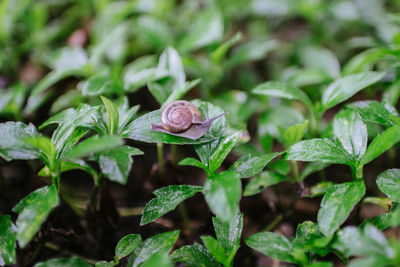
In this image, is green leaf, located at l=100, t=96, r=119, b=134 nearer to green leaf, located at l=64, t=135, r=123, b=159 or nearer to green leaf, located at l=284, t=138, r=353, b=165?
green leaf, located at l=64, t=135, r=123, b=159

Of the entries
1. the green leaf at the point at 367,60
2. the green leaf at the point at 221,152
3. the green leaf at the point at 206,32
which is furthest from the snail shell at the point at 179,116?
the green leaf at the point at 367,60

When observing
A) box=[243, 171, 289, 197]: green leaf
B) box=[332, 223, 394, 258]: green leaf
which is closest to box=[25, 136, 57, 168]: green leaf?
box=[243, 171, 289, 197]: green leaf

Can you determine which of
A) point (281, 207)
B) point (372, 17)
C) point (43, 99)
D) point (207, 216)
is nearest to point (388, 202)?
point (281, 207)

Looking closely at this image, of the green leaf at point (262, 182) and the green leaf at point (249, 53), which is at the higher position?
the green leaf at point (249, 53)

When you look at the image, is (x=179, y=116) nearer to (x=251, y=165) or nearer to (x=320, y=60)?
(x=251, y=165)

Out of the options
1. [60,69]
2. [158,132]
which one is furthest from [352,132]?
[60,69]

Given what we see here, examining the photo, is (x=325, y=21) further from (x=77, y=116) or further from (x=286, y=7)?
(x=77, y=116)

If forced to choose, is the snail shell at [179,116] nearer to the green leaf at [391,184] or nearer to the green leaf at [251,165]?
the green leaf at [251,165]
